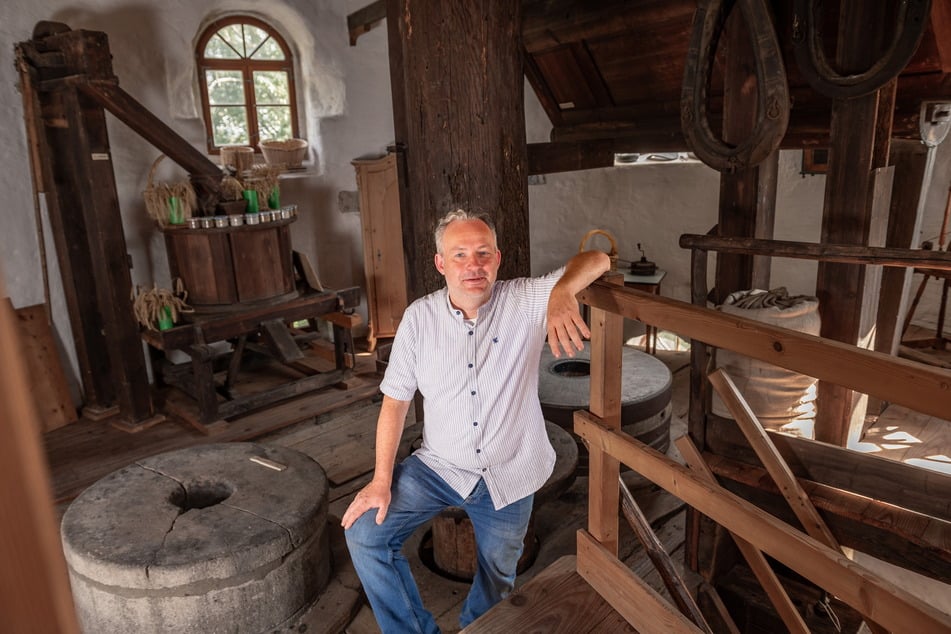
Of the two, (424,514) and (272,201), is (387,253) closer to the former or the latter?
(272,201)

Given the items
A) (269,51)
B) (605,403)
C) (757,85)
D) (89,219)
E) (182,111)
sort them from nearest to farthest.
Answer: (605,403), (757,85), (89,219), (182,111), (269,51)

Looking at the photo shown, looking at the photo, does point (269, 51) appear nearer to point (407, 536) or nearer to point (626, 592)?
point (407, 536)

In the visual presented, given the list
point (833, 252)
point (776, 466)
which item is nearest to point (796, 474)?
point (776, 466)

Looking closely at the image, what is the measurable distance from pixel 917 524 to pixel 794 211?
5287 millimetres

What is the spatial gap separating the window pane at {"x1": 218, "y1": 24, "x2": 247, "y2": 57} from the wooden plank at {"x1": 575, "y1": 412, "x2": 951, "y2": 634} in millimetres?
6539

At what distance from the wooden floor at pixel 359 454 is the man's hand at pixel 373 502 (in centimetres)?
49

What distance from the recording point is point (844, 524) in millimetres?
3248

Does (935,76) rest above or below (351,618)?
above

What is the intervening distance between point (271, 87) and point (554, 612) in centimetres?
668

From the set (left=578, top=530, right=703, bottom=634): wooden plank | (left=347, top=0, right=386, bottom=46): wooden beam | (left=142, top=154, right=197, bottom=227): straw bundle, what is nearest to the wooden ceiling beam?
(left=347, top=0, right=386, bottom=46): wooden beam

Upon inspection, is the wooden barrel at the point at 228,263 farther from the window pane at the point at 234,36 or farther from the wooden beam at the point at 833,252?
the wooden beam at the point at 833,252

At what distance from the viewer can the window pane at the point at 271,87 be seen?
7.41m

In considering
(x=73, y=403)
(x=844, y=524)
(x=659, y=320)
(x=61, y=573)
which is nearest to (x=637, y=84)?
(x=844, y=524)

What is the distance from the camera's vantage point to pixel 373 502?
2400mm
